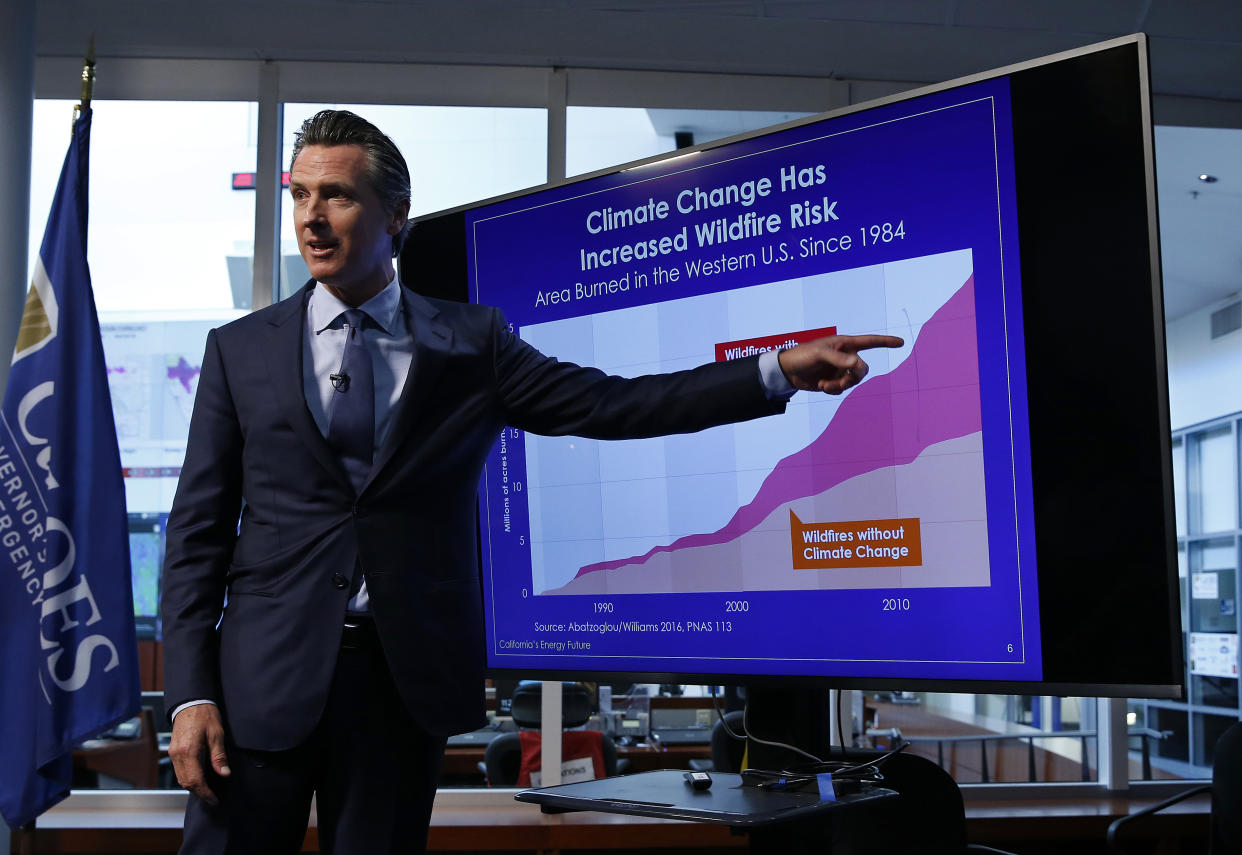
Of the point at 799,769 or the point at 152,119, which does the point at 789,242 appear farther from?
the point at 152,119

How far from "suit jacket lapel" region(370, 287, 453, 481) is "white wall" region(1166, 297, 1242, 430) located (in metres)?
3.97

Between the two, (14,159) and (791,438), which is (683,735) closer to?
(791,438)

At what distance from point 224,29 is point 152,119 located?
1.90 feet

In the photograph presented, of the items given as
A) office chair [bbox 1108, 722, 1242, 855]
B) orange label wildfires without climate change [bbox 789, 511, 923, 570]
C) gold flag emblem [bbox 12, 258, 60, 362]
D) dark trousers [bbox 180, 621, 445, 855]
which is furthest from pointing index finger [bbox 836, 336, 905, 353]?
gold flag emblem [bbox 12, 258, 60, 362]

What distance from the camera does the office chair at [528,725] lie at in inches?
161

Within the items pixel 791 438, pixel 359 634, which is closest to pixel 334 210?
pixel 359 634

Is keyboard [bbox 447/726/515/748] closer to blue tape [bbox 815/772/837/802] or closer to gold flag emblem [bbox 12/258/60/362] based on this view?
gold flag emblem [bbox 12/258/60/362]

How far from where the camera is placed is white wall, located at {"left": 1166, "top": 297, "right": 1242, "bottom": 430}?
469cm

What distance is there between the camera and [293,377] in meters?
1.62

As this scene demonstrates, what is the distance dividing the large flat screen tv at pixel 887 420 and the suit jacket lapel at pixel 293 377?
0.80 meters

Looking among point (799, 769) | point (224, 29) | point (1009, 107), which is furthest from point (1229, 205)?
point (224, 29)

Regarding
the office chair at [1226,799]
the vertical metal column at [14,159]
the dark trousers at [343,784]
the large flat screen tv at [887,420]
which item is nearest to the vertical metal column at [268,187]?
the vertical metal column at [14,159]

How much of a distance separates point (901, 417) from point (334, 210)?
1.05 m

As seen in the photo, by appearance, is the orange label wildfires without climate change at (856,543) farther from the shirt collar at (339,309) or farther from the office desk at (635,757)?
the office desk at (635,757)
